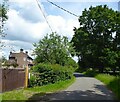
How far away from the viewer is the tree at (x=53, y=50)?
48.8 m

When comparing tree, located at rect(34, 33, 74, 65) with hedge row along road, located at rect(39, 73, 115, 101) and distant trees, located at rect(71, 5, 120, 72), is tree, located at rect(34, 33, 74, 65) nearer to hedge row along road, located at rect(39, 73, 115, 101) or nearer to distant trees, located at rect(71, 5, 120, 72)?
distant trees, located at rect(71, 5, 120, 72)

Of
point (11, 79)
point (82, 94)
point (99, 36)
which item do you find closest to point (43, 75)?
point (11, 79)

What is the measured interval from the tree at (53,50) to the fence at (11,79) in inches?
1055

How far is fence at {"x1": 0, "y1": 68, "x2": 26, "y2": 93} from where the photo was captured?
17.5 metres

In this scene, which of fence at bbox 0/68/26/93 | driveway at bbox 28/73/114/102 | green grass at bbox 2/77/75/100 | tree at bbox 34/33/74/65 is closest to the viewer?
green grass at bbox 2/77/75/100

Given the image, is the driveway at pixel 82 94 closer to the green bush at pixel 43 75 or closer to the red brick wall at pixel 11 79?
the green bush at pixel 43 75

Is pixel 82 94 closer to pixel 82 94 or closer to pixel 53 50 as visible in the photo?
pixel 82 94

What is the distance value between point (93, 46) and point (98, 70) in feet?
24.0

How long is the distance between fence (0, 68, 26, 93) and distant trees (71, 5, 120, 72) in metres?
33.5

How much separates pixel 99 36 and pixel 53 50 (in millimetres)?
10611

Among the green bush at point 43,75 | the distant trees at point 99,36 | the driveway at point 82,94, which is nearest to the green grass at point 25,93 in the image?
the driveway at point 82,94

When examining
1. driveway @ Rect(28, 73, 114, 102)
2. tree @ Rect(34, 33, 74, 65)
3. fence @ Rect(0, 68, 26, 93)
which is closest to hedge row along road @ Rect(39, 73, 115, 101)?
driveway @ Rect(28, 73, 114, 102)

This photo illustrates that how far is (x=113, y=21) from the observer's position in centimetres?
5475

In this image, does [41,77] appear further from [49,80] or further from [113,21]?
[113,21]
